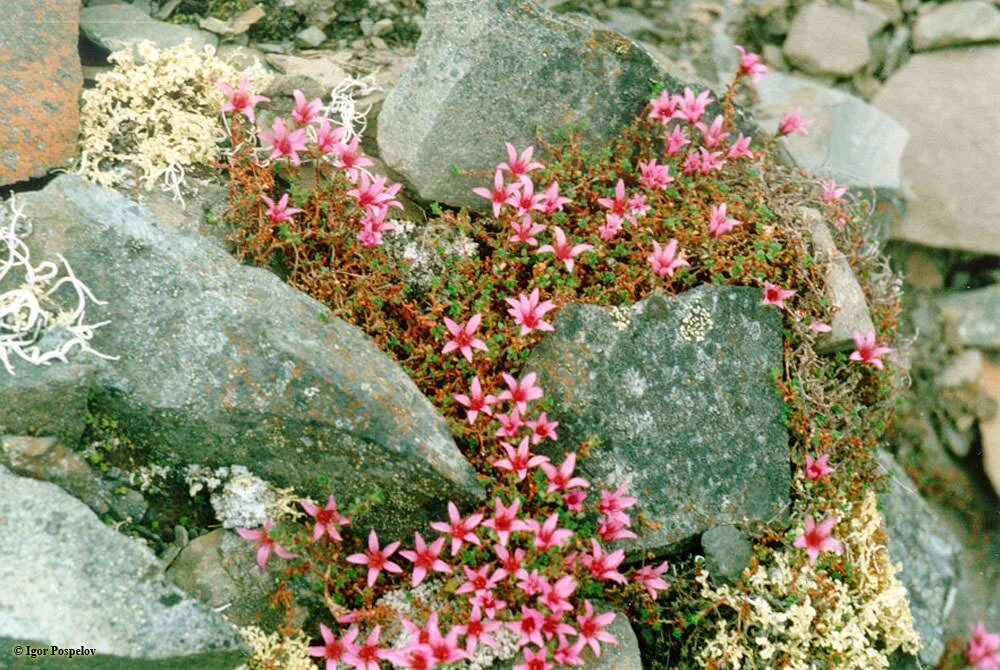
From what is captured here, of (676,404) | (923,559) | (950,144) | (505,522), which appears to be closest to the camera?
(505,522)

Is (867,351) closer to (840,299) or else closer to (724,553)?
(840,299)

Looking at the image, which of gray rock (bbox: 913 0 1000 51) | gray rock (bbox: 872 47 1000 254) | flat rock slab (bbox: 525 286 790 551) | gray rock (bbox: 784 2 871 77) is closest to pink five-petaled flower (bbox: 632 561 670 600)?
flat rock slab (bbox: 525 286 790 551)

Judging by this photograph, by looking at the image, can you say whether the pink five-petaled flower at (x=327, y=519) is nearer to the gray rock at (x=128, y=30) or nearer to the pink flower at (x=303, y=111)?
the pink flower at (x=303, y=111)

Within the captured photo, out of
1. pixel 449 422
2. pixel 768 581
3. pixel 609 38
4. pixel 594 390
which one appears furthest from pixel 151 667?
pixel 609 38

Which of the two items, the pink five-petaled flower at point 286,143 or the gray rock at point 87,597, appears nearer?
the gray rock at point 87,597

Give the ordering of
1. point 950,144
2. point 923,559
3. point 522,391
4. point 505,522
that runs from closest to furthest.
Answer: point 505,522
point 522,391
point 923,559
point 950,144

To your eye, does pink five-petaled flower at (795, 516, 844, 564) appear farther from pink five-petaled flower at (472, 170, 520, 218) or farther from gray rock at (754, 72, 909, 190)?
gray rock at (754, 72, 909, 190)

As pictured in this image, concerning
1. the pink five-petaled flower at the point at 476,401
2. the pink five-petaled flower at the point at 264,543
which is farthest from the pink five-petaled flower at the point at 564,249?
the pink five-petaled flower at the point at 264,543

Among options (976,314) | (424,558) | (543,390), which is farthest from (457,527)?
(976,314)
